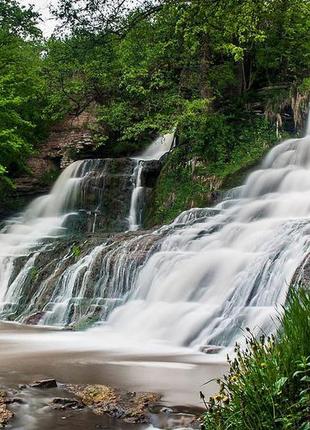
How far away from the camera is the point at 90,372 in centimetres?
663

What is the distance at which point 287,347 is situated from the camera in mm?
3436

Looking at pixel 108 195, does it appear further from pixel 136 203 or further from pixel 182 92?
pixel 182 92

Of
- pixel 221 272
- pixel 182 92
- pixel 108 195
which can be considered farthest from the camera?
pixel 108 195

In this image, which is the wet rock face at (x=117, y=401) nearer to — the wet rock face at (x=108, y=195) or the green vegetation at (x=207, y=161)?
the green vegetation at (x=207, y=161)

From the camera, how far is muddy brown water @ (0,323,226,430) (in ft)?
15.3

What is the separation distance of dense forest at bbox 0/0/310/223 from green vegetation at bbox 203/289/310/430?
1179 cm

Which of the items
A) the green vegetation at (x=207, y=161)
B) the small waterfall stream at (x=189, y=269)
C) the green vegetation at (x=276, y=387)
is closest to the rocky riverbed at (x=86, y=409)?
the green vegetation at (x=276, y=387)

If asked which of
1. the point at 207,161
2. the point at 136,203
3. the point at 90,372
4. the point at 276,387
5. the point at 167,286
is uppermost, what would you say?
the point at 207,161

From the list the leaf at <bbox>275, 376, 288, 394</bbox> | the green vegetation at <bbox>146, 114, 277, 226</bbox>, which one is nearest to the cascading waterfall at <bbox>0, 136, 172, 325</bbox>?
the green vegetation at <bbox>146, 114, 277, 226</bbox>

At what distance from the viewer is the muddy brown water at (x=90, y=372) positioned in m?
4.68

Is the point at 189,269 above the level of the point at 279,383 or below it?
below

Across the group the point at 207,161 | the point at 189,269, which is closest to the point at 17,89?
the point at 207,161

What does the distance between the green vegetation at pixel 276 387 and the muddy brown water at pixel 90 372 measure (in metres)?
1.20

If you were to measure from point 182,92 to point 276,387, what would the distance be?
1753cm
